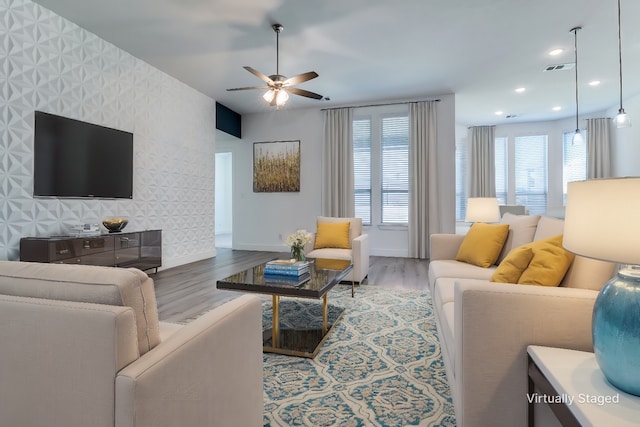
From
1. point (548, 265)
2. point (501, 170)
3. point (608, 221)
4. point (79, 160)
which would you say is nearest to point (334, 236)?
point (548, 265)

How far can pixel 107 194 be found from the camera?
13.6ft

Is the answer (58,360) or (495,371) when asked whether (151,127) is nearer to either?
(58,360)

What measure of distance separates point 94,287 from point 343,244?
349cm

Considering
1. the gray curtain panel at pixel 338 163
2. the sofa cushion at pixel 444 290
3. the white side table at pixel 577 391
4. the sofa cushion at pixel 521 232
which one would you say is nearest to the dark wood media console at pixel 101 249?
the gray curtain panel at pixel 338 163

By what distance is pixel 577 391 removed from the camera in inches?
37.7

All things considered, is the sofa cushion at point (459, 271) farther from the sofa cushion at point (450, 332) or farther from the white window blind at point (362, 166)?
the white window blind at point (362, 166)

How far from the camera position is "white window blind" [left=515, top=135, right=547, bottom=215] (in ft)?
27.0

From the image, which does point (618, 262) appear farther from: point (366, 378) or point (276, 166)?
point (276, 166)

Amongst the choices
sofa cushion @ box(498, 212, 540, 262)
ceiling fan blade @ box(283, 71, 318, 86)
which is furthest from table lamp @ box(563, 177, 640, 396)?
ceiling fan blade @ box(283, 71, 318, 86)

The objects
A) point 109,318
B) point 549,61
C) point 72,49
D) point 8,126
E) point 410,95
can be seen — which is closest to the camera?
point 109,318

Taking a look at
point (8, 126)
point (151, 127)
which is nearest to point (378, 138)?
point (151, 127)

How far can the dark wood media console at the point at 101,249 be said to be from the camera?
10.4ft

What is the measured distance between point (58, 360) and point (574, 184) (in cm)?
160

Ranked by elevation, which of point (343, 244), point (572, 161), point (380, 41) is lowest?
point (343, 244)
